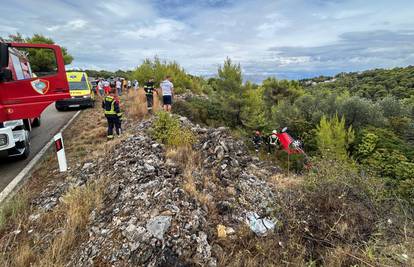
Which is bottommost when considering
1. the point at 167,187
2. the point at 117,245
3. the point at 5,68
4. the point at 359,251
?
the point at 359,251

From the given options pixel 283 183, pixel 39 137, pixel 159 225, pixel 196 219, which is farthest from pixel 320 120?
pixel 159 225

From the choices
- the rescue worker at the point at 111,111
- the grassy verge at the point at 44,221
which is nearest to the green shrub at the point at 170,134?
the rescue worker at the point at 111,111

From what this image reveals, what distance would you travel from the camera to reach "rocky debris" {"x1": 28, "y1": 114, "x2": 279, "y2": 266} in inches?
121

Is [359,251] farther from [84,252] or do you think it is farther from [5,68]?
[5,68]

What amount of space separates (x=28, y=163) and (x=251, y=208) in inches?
230

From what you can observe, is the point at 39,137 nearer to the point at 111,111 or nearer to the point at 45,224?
the point at 111,111

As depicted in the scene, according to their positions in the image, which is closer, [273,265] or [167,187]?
[273,265]

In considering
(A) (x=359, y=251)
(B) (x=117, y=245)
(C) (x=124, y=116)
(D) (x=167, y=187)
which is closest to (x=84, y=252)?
(B) (x=117, y=245)

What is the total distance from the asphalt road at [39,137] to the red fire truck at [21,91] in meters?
0.29

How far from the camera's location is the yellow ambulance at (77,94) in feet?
45.0

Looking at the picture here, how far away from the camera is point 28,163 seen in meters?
6.43

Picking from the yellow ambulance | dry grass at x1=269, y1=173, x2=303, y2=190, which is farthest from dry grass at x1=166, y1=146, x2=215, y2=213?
the yellow ambulance

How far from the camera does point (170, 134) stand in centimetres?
662

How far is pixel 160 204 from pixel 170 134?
10.0 feet
